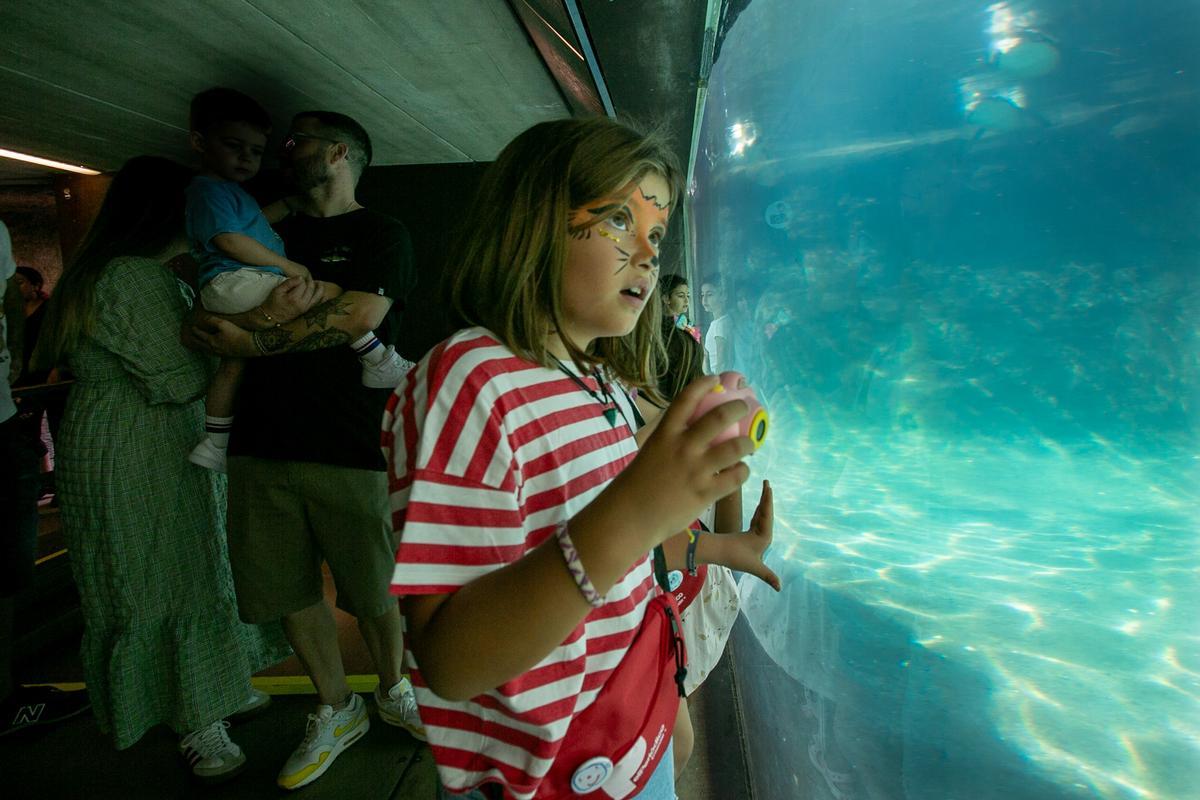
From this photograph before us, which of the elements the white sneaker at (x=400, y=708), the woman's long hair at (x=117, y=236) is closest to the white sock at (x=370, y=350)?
the woman's long hair at (x=117, y=236)

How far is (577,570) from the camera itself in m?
0.53

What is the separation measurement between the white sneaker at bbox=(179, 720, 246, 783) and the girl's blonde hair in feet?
6.84

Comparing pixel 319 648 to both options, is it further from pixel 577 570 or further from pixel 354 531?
pixel 577 570

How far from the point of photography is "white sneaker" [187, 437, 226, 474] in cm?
193

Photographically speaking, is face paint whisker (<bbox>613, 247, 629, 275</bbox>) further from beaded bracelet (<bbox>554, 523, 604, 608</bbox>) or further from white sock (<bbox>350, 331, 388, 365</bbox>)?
white sock (<bbox>350, 331, 388, 365</bbox>)

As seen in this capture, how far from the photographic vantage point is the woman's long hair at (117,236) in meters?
1.81

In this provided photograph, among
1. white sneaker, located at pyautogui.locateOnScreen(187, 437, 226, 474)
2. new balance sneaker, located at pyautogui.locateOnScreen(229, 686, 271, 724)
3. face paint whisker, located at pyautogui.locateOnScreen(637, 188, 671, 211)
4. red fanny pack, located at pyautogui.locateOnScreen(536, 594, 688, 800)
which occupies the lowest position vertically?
new balance sneaker, located at pyautogui.locateOnScreen(229, 686, 271, 724)

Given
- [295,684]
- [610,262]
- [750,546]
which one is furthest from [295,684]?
[610,262]

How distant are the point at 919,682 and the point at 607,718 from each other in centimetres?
258

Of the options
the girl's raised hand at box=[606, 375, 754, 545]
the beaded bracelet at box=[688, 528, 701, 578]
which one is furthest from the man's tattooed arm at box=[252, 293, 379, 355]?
A: the girl's raised hand at box=[606, 375, 754, 545]

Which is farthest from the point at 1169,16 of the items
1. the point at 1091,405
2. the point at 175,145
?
the point at 175,145

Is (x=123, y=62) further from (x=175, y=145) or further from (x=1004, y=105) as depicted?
(x=1004, y=105)

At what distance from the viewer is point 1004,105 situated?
8.85 ft

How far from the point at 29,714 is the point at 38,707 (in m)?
0.04
